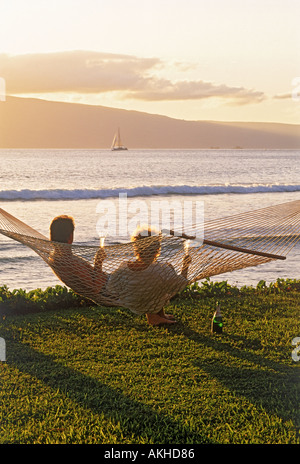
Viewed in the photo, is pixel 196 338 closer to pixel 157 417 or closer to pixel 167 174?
pixel 157 417

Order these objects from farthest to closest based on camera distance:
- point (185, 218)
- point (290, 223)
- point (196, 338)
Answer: point (185, 218) < point (196, 338) < point (290, 223)

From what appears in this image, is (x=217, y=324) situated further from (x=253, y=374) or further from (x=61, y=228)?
(x=61, y=228)

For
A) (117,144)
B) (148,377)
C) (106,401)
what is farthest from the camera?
(117,144)

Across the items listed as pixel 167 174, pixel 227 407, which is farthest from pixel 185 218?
pixel 167 174

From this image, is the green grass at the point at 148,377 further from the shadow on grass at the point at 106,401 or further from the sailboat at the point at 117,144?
the sailboat at the point at 117,144

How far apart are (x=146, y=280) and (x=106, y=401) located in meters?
0.83

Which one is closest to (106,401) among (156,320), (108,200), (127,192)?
(156,320)

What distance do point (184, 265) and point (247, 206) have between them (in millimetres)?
11189

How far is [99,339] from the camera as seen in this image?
3527 millimetres

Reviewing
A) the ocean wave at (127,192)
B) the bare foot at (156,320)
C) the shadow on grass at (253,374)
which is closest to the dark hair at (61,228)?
the bare foot at (156,320)

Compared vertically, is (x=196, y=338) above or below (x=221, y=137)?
below

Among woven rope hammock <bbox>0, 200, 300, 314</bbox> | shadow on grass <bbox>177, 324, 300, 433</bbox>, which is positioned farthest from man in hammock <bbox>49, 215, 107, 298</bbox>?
shadow on grass <bbox>177, 324, 300, 433</bbox>

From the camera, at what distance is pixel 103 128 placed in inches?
2916

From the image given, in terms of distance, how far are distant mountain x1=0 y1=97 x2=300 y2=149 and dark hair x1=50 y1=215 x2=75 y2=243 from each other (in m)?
66.7
